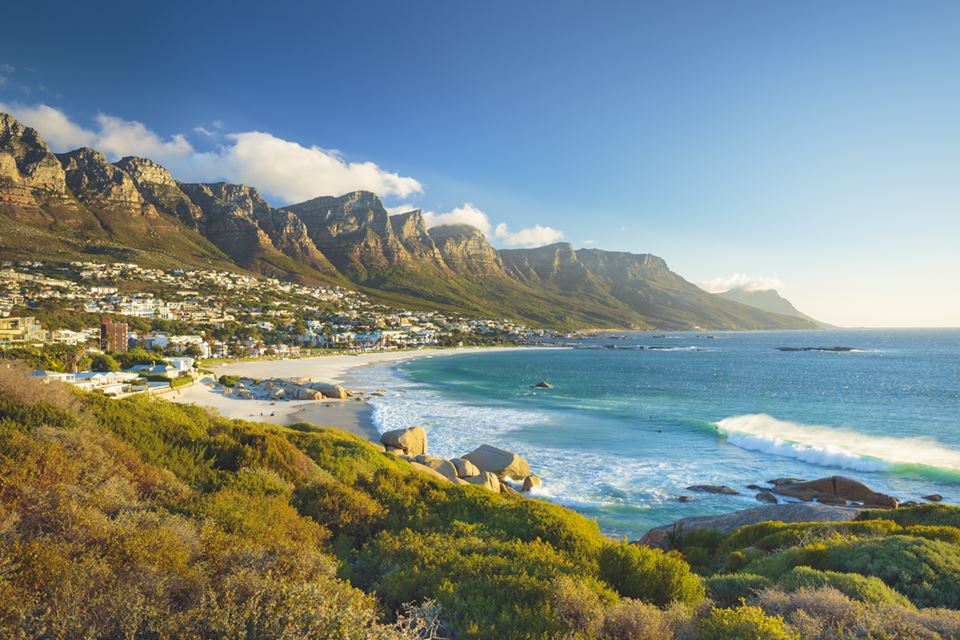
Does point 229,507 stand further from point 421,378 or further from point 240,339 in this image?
point 240,339

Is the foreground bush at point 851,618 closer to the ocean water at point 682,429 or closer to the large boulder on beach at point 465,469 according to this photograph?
the ocean water at point 682,429

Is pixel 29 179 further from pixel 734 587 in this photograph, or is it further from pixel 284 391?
pixel 734 587

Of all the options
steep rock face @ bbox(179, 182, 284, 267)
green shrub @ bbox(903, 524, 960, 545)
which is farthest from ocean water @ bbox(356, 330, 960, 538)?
steep rock face @ bbox(179, 182, 284, 267)

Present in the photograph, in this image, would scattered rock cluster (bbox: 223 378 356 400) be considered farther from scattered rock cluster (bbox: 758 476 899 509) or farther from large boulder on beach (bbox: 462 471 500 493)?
scattered rock cluster (bbox: 758 476 899 509)

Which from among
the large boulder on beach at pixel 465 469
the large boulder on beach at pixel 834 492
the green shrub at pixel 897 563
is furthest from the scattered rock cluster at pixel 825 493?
the green shrub at pixel 897 563

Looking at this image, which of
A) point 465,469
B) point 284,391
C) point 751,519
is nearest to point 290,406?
point 284,391
